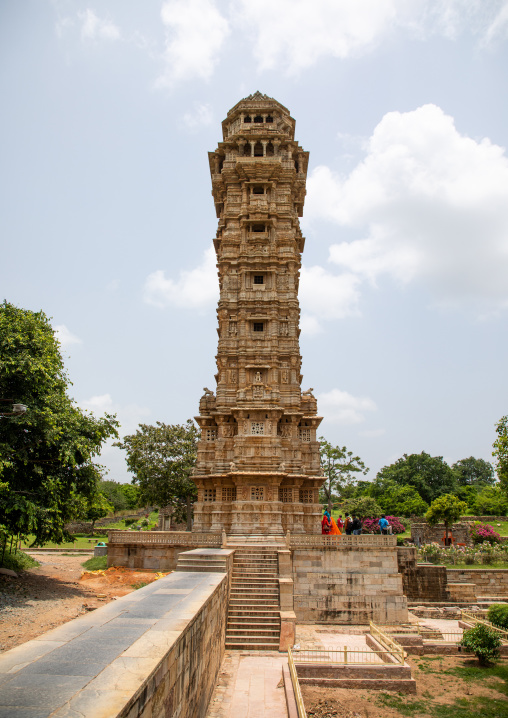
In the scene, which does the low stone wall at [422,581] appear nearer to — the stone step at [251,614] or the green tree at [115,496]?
the stone step at [251,614]

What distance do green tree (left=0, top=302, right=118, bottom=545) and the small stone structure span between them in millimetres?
32696

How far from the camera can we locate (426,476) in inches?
3113

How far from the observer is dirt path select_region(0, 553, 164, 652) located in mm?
15243

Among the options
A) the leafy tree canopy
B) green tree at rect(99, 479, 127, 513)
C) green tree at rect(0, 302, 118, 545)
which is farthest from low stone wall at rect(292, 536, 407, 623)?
green tree at rect(99, 479, 127, 513)

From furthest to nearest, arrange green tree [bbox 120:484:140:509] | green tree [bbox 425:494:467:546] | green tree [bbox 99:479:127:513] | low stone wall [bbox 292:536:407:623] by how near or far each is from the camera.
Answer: green tree [bbox 120:484:140:509] → green tree [bbox 99:479:127:513] → green tree [bbox 425:494:467:546] → low stone wall [bbox 292:536:407:623]

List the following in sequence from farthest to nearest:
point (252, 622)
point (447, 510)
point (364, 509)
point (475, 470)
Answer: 1. point (475, 470)
2. point (364, 509)
3. point (447, 510)
4. point (252, 622)

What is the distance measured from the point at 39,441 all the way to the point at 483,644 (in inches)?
725

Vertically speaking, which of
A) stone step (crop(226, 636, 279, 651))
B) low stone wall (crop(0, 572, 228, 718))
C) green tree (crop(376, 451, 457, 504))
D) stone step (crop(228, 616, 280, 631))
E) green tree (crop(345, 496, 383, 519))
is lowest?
stone step (crop(226, 636, 279, 651))

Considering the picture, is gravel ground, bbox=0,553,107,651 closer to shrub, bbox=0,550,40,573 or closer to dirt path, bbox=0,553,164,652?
dirt path, bbox=0,553,164,652

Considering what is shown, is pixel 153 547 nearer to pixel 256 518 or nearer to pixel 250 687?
pixel 256 518

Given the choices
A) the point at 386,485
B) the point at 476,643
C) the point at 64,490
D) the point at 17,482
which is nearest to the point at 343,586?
the point at 476,643

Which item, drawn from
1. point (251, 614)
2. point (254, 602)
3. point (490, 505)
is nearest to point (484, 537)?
point (490, 505)

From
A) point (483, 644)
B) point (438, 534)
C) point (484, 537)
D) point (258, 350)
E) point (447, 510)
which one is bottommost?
point (483, 644)

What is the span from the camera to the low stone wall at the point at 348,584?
76.1 feet
